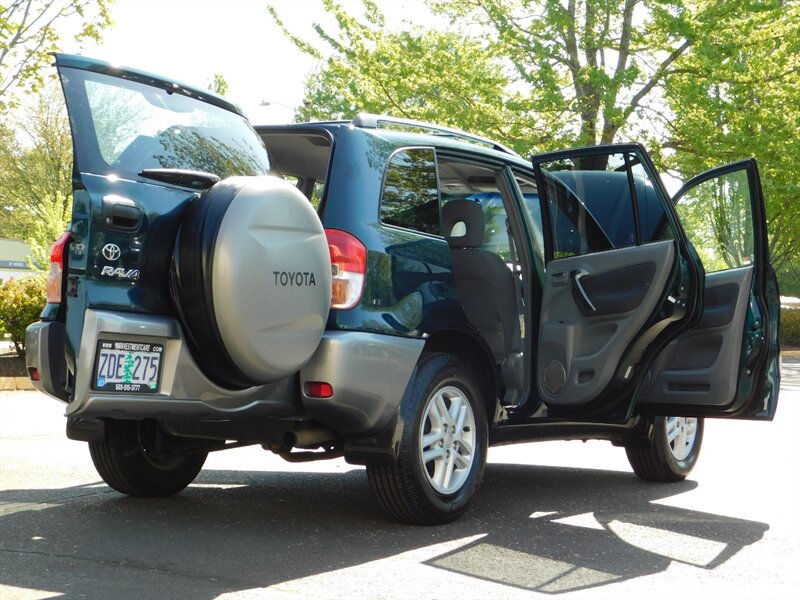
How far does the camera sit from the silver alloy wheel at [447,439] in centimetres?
520

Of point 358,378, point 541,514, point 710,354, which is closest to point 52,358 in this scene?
point 358,378

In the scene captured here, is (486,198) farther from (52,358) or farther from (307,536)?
(52,358)

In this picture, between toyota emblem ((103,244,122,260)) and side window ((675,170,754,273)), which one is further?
side window ((675,170,754,273))

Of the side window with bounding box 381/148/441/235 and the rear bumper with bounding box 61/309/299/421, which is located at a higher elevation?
the side window with bounding box 381/148/441/235

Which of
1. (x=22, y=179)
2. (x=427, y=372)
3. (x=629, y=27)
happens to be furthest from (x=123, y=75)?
(x=22, y=179)

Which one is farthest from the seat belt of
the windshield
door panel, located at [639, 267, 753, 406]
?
the windshield

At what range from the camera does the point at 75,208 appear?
4.25 m

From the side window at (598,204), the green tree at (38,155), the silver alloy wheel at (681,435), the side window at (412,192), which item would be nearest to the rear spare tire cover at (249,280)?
the side window at (412,192)

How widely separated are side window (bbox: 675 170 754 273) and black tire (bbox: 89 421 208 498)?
3061 millimetres

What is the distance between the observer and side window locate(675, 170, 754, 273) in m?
5.79

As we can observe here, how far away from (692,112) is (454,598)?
60.3 ft

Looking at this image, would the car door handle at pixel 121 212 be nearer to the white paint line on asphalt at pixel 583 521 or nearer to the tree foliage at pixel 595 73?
the white paint line on asphalt at pixel 583 521

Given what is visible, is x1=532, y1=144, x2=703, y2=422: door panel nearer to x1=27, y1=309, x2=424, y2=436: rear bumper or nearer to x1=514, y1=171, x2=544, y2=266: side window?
x1=514, y1=171, x2=544, y2=266: side window

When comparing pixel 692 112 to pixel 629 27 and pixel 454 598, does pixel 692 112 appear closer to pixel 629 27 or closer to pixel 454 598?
pixel 629 27
